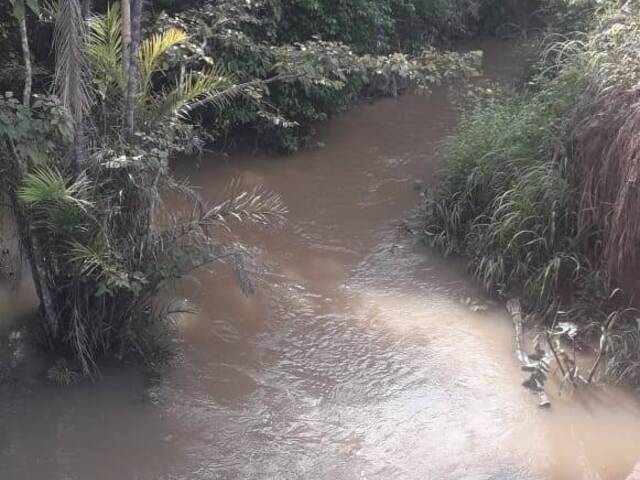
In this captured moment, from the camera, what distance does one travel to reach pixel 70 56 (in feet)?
17.2

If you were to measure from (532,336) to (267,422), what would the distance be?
2331 millimetres

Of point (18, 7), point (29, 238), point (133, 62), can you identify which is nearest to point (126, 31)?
point (133, 62)

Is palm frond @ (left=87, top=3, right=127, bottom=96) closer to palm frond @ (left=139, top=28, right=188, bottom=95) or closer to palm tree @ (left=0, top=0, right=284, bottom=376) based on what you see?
palm tree @ (left=0, top=0, right=284, bottom=376)

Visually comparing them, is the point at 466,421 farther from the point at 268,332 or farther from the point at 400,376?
the point at 268,332

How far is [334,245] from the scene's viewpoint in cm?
802

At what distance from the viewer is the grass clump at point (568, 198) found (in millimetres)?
6117

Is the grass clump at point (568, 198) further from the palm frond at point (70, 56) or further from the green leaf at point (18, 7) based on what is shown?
the green leaf at point (18, 7)

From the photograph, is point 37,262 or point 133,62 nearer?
point 133,62

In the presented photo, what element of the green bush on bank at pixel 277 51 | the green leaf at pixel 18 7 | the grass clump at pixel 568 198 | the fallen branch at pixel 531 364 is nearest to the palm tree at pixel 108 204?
the green leaf at pixel 18 7

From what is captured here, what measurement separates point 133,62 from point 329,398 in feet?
9.03

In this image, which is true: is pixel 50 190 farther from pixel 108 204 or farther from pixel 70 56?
pixel 70 56

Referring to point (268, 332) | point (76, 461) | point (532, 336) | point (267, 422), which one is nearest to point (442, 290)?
point (532, 336)

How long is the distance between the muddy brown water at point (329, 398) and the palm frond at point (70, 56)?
2.02 metres

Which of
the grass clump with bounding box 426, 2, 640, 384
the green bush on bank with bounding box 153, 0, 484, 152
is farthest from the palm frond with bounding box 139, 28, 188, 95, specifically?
the grass clump with bounding box 426, 2, 640, 384
